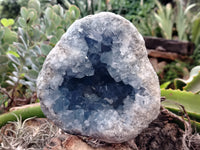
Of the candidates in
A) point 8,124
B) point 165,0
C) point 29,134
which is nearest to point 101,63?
point 29,134

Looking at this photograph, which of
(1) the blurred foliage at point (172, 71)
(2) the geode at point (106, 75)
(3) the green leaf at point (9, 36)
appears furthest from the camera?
(1) the blurred foliage at point (172, 71)

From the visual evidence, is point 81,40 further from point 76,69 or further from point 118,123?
point 118,123

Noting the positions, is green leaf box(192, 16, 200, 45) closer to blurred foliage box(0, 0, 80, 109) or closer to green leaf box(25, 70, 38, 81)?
blurred foliage box(0, 0, 80, 109)

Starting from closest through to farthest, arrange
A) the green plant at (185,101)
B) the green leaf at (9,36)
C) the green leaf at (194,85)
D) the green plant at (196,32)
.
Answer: the green plant at (185,101) → the green leaf at (194,85) → the green leaf at (9,36) → the green plant at (196,32)

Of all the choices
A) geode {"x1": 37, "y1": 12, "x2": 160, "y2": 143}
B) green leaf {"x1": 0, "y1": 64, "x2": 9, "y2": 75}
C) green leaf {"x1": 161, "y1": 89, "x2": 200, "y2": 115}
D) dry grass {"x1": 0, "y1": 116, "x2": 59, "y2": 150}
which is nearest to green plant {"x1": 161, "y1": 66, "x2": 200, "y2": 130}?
green leaf {"x1": 161, "y1": 89, "x2": 200, "y2": 115}

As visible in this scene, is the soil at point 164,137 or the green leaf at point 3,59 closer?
the soil at point 164,137

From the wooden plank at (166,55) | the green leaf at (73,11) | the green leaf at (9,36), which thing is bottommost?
the wooden plank at (166,55)

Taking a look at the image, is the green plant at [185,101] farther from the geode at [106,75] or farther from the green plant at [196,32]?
the green plant at [196,32]

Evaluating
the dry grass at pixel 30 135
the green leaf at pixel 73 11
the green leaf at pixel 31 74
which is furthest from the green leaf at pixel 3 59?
the green leaf at pixel 73 11

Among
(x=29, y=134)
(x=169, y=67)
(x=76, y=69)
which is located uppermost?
(x=76, y=69)
